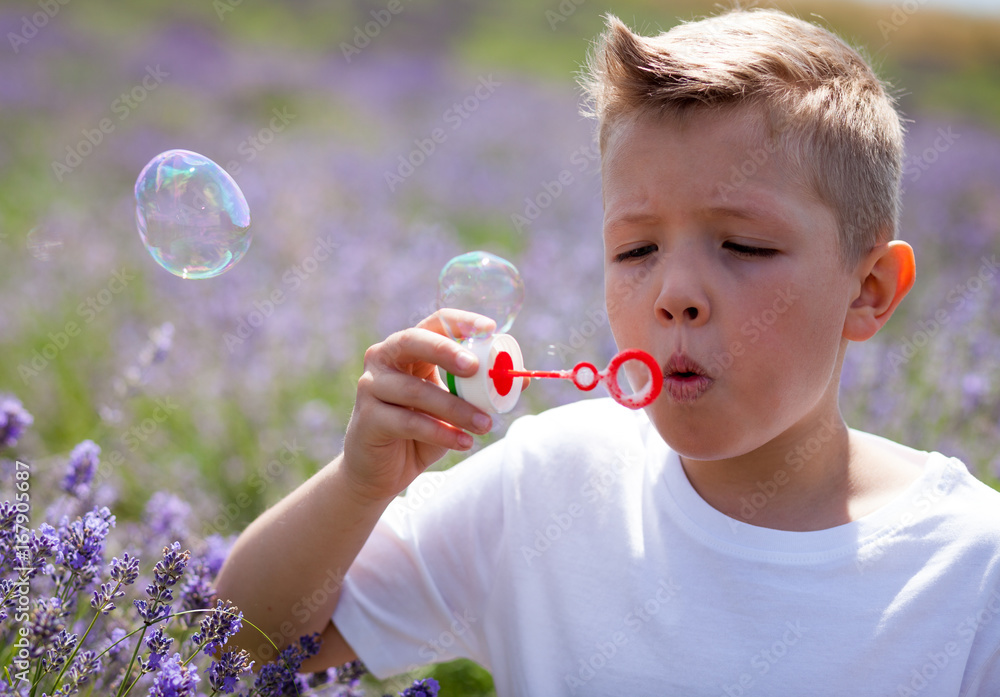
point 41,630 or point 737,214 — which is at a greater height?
point 737,214

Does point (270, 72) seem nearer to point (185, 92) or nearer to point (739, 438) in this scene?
point (185, 92)

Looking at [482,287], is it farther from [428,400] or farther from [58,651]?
[58,651]

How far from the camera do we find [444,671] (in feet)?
7.72

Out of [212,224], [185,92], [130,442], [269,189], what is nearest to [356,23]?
[185,92]

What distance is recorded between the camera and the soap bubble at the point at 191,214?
183cm

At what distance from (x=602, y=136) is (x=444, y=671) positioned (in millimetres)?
1394

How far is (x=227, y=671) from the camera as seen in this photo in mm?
1234

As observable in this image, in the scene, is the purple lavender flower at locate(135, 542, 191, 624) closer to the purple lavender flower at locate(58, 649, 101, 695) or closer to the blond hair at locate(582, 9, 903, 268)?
the purple lavender flower at locate(58, 649, 101, 695)

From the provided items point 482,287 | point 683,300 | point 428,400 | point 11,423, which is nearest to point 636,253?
point 683,300

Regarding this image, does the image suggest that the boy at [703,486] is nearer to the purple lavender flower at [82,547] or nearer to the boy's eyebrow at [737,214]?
the boy's eyebrow at [737,214]

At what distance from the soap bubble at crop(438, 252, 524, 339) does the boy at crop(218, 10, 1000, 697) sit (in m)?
0.17

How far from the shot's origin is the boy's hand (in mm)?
1412

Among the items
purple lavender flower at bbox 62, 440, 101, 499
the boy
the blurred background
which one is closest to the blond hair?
the boy

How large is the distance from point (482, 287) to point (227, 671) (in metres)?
0.81
